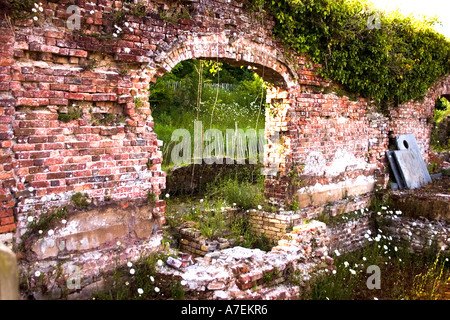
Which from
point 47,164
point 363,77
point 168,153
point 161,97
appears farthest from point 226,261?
point 161,97

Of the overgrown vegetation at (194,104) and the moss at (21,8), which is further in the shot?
the overgrown vegetation at (194,104)

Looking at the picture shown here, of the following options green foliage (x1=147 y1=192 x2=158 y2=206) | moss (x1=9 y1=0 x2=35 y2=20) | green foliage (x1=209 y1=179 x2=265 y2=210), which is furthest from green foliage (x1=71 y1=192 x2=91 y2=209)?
green foliage (x1=209 y1=179 x2=265 y2=210)

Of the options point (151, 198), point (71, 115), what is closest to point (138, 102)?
point (71, 115)

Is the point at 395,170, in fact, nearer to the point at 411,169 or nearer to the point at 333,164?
the point at 411,169

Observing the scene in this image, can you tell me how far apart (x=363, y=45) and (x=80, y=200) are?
18.6 feet

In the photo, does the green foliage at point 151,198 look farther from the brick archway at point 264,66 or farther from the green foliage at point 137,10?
the green foliage at point 137,10

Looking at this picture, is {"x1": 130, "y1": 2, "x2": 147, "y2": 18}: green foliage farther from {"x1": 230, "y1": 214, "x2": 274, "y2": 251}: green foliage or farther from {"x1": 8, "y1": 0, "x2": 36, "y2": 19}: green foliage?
{"x1": 230, "y1": 214, "x2": 274, "y2": 251}: green foliage

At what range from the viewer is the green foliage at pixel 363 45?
6.10 metres

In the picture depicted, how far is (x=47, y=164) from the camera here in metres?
3.89

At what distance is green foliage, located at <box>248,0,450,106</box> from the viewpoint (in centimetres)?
610

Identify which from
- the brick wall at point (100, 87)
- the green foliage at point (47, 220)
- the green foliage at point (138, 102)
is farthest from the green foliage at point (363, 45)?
the green foliage at point (47, 220)

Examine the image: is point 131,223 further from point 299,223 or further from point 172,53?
point 299,223

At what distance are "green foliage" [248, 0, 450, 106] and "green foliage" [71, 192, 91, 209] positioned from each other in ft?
12.0

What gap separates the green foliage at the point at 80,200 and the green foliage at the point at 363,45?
366cm
